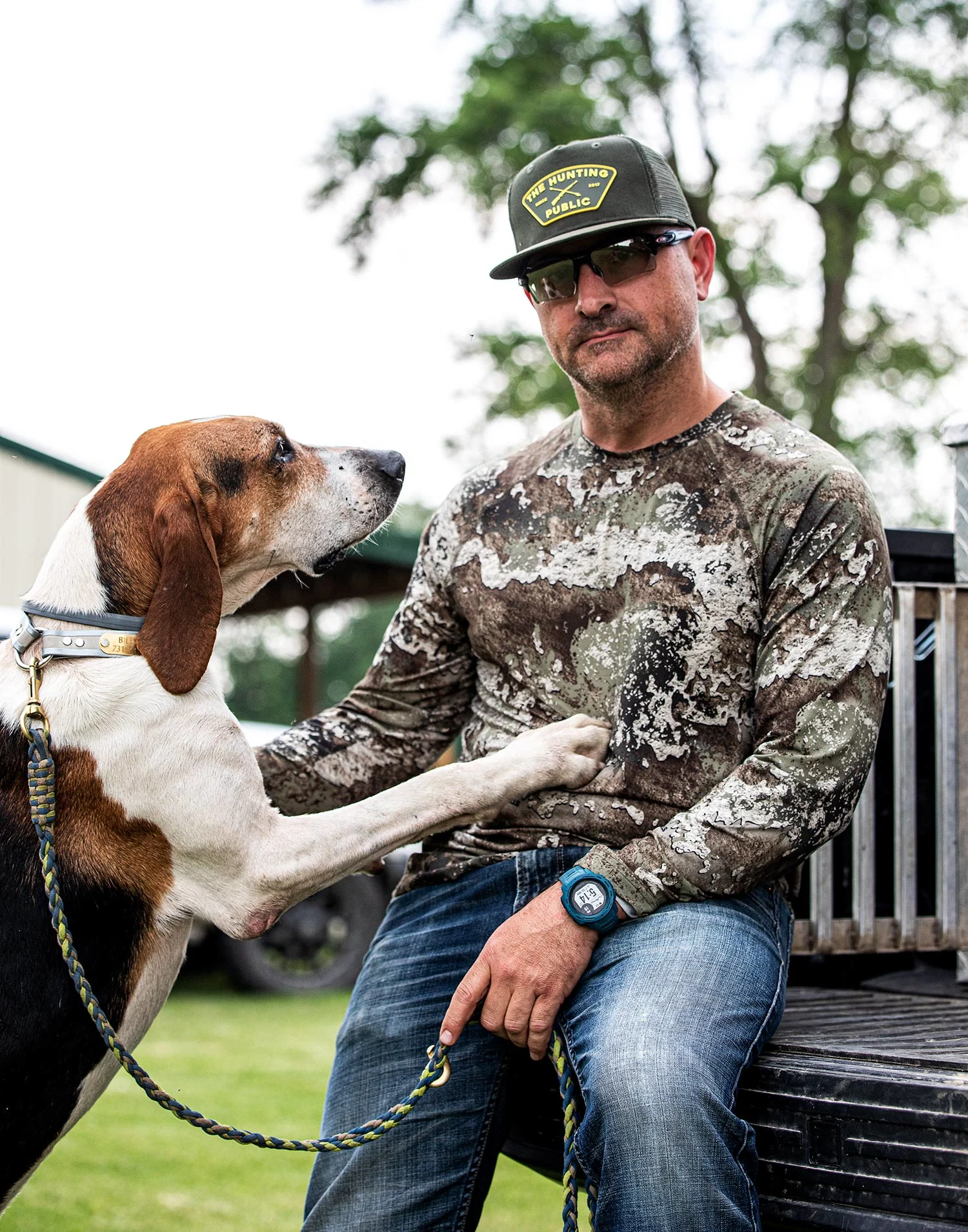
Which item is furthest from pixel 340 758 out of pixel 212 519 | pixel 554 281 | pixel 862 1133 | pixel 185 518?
pixel 862 1133

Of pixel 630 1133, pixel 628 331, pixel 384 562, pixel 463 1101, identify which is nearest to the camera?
pixel 630 1133

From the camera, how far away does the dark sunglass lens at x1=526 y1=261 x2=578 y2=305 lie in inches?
123

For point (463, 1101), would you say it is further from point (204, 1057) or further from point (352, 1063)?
point (204, 1057)

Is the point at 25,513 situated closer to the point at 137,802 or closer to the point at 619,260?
the point at 619,260

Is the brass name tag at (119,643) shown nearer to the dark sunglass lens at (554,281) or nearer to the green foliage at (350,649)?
the dark sunglass lens at (554,281)

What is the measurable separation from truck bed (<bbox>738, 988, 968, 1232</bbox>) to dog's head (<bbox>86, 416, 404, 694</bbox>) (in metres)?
1.42

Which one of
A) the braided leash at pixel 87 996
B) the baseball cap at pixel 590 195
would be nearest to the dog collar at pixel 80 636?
the braided leash at pixel 87 996

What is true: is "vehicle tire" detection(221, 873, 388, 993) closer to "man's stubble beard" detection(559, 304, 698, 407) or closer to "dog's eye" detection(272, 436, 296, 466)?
"dog's eye" detection(272, 436, 296, 466)

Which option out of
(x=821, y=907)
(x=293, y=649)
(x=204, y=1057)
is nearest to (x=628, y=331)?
(x=821, y=907)

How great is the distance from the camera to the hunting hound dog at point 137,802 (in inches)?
99.1

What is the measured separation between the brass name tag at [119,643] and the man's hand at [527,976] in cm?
96

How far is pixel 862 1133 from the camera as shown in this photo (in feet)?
7.28

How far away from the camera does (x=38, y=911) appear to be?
2.52 metres

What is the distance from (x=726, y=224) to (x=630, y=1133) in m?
20.0
